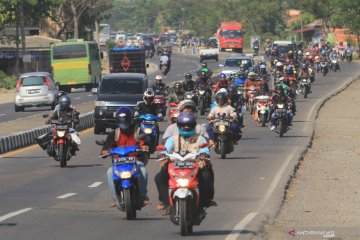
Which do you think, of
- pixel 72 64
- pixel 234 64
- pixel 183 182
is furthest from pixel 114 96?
pixel 72 64

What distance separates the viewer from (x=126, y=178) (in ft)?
49.0

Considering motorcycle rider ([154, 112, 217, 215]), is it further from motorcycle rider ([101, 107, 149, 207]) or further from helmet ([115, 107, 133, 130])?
helmet ([115, 107, 133, 130])

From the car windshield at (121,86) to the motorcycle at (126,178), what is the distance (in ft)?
68.7

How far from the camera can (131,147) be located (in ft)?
50.2

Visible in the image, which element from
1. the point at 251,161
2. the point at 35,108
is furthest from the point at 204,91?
the point at 251,161

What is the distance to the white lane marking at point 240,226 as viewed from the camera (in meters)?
13.7

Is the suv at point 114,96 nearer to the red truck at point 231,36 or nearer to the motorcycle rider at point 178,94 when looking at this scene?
the motorcycle rider at point 178,94

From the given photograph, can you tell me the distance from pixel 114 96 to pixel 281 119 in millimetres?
5419

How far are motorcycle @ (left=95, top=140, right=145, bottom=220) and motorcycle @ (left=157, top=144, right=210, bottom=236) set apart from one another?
46.1 inches

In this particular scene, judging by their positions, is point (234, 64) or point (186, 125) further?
point (234, 64)

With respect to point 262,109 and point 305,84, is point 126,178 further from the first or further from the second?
point 305,84

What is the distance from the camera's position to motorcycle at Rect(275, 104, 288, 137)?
3375 centimetres

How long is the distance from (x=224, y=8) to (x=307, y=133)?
536 ft

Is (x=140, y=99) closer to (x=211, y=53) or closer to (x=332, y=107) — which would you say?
(x=332, y=107)
